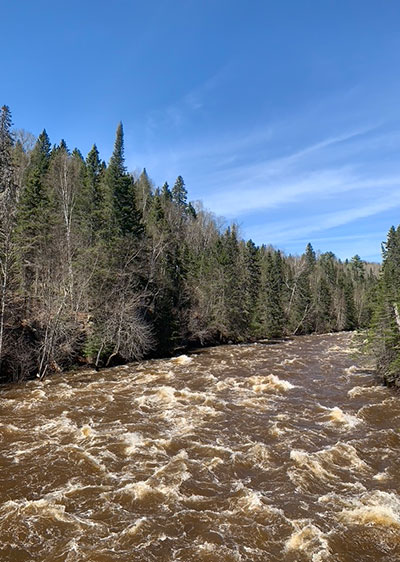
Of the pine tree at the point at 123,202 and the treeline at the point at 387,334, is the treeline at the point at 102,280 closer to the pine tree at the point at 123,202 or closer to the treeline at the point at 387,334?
the pine tree at the point at 123,202

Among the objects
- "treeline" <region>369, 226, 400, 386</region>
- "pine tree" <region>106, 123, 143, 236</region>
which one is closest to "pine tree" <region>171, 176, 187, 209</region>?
"pine tree" <region>106, 123, 143, 236</region>

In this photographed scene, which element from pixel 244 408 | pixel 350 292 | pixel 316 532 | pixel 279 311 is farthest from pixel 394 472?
pixel 350 292

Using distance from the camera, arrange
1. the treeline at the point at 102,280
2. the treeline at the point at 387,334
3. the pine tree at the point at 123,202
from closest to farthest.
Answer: the treeline at the point at 387,334
the treeline at the point at 102,280
the pine tree at the point at 123,202

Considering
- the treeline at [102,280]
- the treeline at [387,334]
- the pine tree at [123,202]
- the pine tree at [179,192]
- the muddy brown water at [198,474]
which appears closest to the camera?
the muddy brown water at [198,474]

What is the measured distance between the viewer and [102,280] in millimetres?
29984

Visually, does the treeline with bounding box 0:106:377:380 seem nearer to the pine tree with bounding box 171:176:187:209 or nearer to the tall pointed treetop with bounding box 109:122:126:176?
the tall pointed treetop with bounding box 109:122:126:176

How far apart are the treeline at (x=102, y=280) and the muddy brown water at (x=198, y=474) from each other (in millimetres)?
5257

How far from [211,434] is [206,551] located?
6.29 meters

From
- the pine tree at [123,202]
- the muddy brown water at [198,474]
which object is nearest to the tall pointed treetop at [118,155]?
the pine tree at [123,202]

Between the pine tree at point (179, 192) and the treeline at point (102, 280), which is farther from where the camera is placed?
the pine tree at point (179, 192)

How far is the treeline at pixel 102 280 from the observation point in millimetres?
23109

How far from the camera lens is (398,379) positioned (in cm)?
2006

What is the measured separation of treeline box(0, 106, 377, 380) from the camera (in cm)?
2311

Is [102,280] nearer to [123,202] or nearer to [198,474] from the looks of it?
[123,202]
